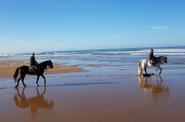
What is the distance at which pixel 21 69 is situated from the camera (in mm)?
15117

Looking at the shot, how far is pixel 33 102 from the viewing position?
10.7 m

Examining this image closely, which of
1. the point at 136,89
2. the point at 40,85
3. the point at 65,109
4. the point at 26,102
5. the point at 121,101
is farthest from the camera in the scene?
the point at 40,85

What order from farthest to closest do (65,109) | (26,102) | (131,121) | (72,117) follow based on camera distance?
(26,102) → (65,109) → (72,117) → (131,121)

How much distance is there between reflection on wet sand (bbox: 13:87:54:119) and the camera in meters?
9.70

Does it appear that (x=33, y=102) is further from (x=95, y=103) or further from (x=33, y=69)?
(x=33, y=69)

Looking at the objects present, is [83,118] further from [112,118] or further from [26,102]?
[26,102]

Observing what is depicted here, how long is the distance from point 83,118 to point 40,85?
24.0ft

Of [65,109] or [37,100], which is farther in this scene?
[37,100]

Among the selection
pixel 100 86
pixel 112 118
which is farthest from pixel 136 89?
pixel 112 118

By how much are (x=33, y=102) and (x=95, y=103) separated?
2.32 meters

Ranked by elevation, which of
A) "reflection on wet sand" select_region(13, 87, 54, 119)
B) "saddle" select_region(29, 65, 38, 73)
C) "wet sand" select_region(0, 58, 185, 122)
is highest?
"saddle" select_region(29, 65, 38, 73)

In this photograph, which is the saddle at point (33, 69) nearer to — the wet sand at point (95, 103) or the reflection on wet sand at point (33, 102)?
the wet sand at point (95, 103)

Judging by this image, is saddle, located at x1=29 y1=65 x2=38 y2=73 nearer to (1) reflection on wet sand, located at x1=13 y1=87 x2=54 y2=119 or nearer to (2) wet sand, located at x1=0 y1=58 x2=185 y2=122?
(2) wet sand, located at x1=0 y1=58 x2=185 y2=122

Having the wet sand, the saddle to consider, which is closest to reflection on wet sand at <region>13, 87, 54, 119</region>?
the wet sand
